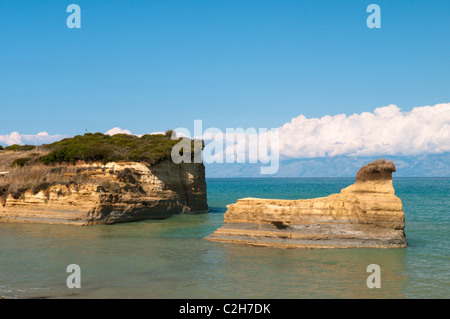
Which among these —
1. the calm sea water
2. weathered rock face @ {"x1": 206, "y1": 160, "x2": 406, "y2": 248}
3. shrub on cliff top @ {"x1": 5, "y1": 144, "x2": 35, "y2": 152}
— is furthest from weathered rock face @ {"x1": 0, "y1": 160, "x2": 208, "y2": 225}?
shrub on cliff top @ {"x1": 5, "y1": 144, "x2": 35, "y2": 152}

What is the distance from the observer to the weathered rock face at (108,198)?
33.0 m

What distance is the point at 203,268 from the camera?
18141mm

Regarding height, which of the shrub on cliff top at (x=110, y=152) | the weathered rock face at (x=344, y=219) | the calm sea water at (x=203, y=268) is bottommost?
the calm sea water at (x=203, y=268)

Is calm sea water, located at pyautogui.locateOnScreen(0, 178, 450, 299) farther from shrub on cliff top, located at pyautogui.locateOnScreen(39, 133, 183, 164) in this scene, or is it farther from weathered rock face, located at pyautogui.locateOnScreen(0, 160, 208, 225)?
shrub on cliff top, located at pyautogui.locateOnScreen(39, 133, 183, 164)

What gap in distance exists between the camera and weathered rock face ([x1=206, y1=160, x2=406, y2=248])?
21.9 meters

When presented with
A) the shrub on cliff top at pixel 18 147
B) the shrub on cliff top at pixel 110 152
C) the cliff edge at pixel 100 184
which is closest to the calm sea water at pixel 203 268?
the cliff edge at pixel 100 184

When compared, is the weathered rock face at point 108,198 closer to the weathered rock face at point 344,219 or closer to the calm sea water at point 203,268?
the calm sea water at point 203,268

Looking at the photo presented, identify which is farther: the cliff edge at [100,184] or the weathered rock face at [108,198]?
the cliff edge at [100,184]

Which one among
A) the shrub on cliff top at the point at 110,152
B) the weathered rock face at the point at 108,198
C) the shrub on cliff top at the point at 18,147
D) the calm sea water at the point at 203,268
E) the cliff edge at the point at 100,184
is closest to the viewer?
the calm sea water at the point at 203,268

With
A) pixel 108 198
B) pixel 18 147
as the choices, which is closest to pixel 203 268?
pixel 108 198

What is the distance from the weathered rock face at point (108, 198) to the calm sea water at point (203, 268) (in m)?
5.67

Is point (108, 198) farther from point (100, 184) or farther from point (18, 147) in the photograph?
point (18, 147)
